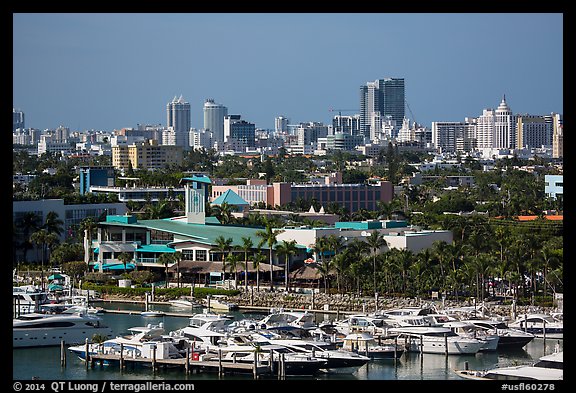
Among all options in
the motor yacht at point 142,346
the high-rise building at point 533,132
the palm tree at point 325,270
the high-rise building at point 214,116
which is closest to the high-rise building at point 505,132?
the high-rise building at point 533,132

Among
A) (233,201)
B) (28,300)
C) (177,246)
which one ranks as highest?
(233,201)

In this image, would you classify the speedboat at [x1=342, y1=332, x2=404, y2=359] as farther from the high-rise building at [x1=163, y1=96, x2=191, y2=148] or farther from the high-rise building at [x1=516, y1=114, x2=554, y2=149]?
the high-rise building at [x1=163, y1=96, x2=191, y2=148]

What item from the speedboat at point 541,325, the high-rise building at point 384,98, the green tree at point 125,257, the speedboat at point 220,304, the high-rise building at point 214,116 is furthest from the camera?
the high-rise building at point 384,98

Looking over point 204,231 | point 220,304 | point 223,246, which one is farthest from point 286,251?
point 204,231

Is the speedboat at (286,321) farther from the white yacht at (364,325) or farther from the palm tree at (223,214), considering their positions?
the palm tree at (223,214)

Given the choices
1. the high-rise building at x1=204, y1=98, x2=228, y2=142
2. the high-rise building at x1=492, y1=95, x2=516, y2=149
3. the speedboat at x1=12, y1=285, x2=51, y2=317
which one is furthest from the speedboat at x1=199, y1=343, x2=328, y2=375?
the high-rise building at x1=204, y1=98, x2=228, y2=142

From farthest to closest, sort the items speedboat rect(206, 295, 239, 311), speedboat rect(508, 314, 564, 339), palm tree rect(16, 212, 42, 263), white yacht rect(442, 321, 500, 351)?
1. palm tree rect(16, 212, 42, 263)
2. speedboat rect(206, 295, 239, 311)
3. speedboat rect(508, 314, 564, 339)
4. white yacht rect(442, 321, 500, 351)

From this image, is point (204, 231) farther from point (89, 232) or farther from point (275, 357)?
point (275, 357)
